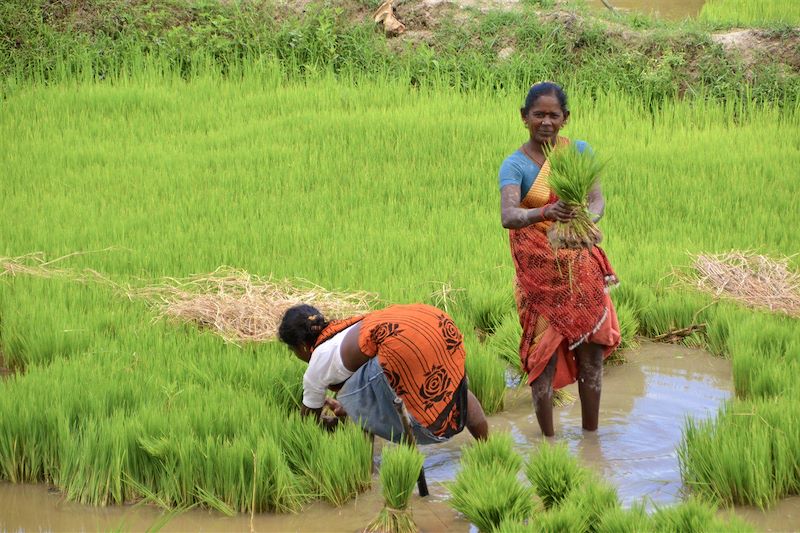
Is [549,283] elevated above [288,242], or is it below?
above

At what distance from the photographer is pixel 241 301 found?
5.71 meters

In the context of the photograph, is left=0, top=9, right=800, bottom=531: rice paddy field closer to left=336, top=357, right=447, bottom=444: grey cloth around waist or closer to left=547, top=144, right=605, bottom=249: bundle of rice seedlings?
left=336, top=357, right=447, bottom=444: grey cloth around waist

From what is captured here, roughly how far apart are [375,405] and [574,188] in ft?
3.73

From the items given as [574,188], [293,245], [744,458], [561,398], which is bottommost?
[561,398]

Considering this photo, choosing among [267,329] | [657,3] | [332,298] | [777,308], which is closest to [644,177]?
[777,308]

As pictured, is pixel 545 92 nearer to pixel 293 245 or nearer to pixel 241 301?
pixel 241 301

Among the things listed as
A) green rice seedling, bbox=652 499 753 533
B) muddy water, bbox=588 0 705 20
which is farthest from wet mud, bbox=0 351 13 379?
muddy water, bbox=588 0 705 20

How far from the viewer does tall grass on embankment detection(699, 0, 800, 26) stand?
34.1 feet

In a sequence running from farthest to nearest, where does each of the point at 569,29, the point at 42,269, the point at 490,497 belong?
the point at 569,29 < the point at 42,269 < the point at 490,497

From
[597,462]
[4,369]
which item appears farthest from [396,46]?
→ [597,462]

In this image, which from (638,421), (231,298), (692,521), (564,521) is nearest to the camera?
(692,521)

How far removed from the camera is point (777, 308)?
5.83 metres

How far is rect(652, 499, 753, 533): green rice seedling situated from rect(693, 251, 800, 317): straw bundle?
2441mm

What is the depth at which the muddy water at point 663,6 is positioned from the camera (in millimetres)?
12891
